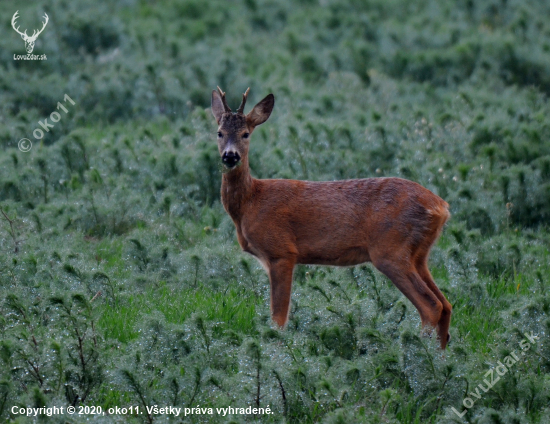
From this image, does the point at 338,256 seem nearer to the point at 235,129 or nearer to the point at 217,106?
the point at 235,129

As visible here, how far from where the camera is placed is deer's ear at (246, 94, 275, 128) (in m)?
6.43

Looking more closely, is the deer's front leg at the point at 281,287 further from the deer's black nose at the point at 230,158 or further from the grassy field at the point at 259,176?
the deer's black nose at the point at 230,158

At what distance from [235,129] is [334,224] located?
1.04 metres

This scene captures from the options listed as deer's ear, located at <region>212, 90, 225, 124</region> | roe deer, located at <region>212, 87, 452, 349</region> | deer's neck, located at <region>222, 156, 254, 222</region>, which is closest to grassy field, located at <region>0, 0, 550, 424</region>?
roe deer, located at <region>212, 87, 452, 349</region>

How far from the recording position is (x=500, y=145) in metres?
9.40

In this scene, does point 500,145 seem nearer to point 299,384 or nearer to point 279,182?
point 279,182

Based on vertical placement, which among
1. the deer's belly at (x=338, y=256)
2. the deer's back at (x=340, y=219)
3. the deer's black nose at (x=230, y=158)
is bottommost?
the deer's belly at (x=338, y=256)

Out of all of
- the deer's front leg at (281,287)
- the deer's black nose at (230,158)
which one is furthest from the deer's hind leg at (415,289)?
the deer's black nose at (230,158)

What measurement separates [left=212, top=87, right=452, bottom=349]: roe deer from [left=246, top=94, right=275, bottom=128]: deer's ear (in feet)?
0.18

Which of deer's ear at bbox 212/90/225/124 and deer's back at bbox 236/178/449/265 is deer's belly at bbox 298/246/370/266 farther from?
deer's ear at bbox 212/90/225/124

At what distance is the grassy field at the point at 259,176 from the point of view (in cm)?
480

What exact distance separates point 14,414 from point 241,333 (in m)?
1.72

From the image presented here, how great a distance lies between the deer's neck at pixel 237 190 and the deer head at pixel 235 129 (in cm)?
12

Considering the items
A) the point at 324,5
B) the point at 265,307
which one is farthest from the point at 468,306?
the point at 324,5
